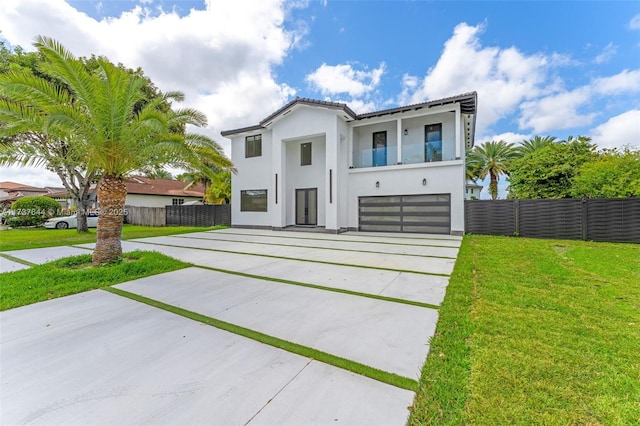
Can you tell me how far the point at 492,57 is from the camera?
12.5 meters

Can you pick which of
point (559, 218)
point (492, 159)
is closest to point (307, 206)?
point (559, 218)

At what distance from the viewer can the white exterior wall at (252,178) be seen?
51.0 feet

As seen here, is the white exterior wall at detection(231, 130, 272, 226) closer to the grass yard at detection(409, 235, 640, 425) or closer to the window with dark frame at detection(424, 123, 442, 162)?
→ the window with dark frame at detection(424, 123, 442, 162)

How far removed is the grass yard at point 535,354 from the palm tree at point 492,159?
21717 mm

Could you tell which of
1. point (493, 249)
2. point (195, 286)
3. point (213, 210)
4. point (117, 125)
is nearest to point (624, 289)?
point (493, 249)

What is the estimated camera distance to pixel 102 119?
5.77m

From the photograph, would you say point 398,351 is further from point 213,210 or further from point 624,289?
point 213,210

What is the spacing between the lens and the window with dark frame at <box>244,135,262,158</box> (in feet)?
52.5

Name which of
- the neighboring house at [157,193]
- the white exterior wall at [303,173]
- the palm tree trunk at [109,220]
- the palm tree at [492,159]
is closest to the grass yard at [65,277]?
the palm tree trunk at [109,220]

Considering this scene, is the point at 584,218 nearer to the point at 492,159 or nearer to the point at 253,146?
the point at 492,159

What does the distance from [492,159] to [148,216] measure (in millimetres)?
29407

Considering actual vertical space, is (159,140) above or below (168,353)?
above

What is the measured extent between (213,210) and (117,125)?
41.4ft

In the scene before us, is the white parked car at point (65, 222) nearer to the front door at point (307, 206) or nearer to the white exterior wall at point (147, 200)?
the white exterior wall at point (147, 200)
